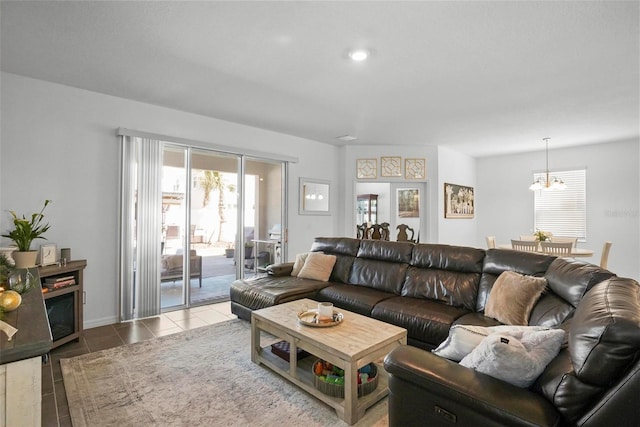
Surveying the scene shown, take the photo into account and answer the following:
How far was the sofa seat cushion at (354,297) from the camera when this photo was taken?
119 inches

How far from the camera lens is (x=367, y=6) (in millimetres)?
2061

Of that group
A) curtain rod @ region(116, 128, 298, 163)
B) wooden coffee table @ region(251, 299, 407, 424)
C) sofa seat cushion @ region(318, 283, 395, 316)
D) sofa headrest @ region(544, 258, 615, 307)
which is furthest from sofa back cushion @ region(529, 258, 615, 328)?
curtain rod @ region(116, 128, 298, 163)

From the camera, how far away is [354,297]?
10.5 feet

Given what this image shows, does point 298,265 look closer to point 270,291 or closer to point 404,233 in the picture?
point 270,291

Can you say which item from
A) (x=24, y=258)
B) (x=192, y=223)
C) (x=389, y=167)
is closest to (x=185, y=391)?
(x=24, y=258)

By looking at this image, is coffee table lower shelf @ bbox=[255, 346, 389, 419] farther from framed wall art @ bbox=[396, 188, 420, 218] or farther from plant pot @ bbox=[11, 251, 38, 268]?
framed wall art @ bbox=[396, 188, 420, 218]

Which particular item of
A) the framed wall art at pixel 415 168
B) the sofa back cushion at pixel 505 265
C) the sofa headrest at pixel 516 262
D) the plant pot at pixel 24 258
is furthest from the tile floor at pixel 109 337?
the framed wall art at pixel 415 168

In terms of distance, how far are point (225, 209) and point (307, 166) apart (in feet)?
5.97

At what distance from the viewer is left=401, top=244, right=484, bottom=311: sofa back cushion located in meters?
2.91

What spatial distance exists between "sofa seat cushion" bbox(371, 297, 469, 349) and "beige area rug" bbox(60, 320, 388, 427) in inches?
27.5

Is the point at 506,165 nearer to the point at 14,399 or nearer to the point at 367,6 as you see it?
the point at 367,6

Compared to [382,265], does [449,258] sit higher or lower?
higher

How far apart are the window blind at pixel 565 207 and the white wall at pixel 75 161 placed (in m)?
7.06

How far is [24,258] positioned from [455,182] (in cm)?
694
